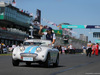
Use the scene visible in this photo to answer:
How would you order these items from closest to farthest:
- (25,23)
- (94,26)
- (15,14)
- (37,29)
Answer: (94,26) → (15,14) → (25,23) → (37,29)

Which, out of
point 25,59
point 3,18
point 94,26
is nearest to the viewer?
point 25,59

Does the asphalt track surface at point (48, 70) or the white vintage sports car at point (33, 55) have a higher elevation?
the white vintage sports car at point (33, 55)

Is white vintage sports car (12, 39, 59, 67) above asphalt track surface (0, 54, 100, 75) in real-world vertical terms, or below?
above

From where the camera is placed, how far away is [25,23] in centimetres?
10006

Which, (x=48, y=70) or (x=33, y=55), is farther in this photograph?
(x=33, y=55)

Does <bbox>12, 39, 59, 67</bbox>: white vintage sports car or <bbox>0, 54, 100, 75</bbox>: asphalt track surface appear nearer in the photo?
→ <bbox>0, 54, 100, 75</bbox>: asphalt track surface

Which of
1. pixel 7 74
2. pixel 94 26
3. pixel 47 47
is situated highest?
pixel 94 26

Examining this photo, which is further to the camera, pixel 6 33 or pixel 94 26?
pixel 6 33

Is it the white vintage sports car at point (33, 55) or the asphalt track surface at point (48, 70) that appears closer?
the asphalt track surface at point (48, 70)

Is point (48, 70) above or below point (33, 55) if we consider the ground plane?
below

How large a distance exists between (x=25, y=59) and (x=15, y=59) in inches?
19.2

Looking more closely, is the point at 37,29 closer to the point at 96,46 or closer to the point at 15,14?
the point at 15,14

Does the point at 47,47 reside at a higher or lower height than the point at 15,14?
lower

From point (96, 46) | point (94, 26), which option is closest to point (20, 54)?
point (96, 46)
